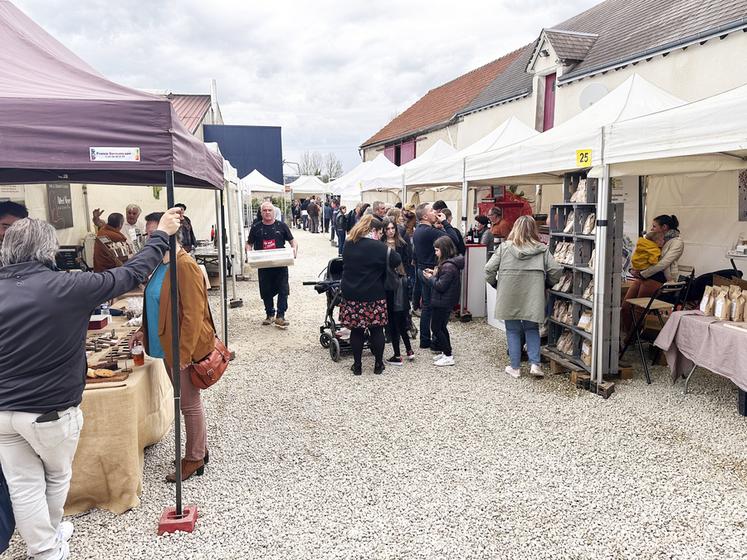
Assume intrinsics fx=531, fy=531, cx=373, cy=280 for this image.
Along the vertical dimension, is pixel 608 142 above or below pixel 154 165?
above

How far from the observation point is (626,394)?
16.3ft

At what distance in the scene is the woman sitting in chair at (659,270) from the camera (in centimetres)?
620

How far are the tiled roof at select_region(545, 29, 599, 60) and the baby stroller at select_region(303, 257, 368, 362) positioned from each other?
864 centimetres

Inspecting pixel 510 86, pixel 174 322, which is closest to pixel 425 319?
pixel 174 322

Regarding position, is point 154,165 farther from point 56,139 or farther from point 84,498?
point 84,498

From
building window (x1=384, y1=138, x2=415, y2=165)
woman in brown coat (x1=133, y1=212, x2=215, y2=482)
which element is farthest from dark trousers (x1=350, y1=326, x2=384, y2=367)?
building window (x1=384, y1=138, x2=415, y2=165)

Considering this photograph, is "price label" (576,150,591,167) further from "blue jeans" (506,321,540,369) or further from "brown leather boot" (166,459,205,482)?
"brown leather boot" (166,459,205,482)

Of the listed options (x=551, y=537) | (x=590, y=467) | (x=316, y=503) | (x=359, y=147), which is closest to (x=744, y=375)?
(x=590, y=467)

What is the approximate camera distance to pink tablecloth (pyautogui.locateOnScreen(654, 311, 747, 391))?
4305 millimetres

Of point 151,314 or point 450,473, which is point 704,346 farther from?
point 151,314

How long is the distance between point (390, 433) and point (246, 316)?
4.78m

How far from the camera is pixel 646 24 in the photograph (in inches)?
420

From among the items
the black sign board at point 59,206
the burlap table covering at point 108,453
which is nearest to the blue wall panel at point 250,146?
the black sign board at point 59,206

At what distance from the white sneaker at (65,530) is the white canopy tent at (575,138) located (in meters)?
4.75
